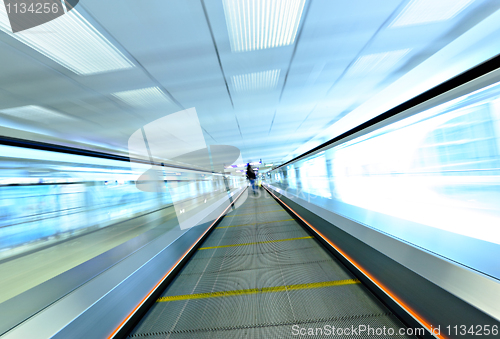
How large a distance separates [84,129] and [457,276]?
658 centimetres

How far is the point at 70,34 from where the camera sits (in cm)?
212

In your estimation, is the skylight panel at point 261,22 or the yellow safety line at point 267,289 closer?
the skylight panel at point 261,22

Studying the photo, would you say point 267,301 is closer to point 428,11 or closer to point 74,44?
point 74,44

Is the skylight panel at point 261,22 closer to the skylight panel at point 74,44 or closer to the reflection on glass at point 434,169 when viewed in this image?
the skylight panel at point 74,44

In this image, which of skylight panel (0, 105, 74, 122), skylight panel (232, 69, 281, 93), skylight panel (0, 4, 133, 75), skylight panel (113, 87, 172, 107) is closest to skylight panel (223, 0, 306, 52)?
skylight panel (232, 69, 281, 93)

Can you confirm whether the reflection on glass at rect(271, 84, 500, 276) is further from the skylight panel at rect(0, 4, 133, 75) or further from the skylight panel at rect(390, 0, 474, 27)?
the skylight panel at rect(0, 4, 133, 75)

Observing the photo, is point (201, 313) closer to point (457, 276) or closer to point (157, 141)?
point (457, 276)

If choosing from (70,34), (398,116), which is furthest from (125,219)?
(398,116)

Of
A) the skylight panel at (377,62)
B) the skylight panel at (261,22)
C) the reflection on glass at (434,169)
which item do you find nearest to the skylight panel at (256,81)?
the skylight panel at (261,22)

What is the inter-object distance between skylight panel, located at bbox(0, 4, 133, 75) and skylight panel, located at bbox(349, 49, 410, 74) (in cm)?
335

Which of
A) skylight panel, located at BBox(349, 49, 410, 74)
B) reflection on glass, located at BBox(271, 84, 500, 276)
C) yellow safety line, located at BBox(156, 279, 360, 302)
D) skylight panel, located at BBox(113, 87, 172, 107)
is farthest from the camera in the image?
reflection on glass, located at BBox(271, 84, 500, 276)

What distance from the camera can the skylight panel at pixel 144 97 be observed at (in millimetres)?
3525

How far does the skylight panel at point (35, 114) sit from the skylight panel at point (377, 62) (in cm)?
524

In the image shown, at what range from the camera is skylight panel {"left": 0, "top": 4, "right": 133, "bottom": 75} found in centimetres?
197
